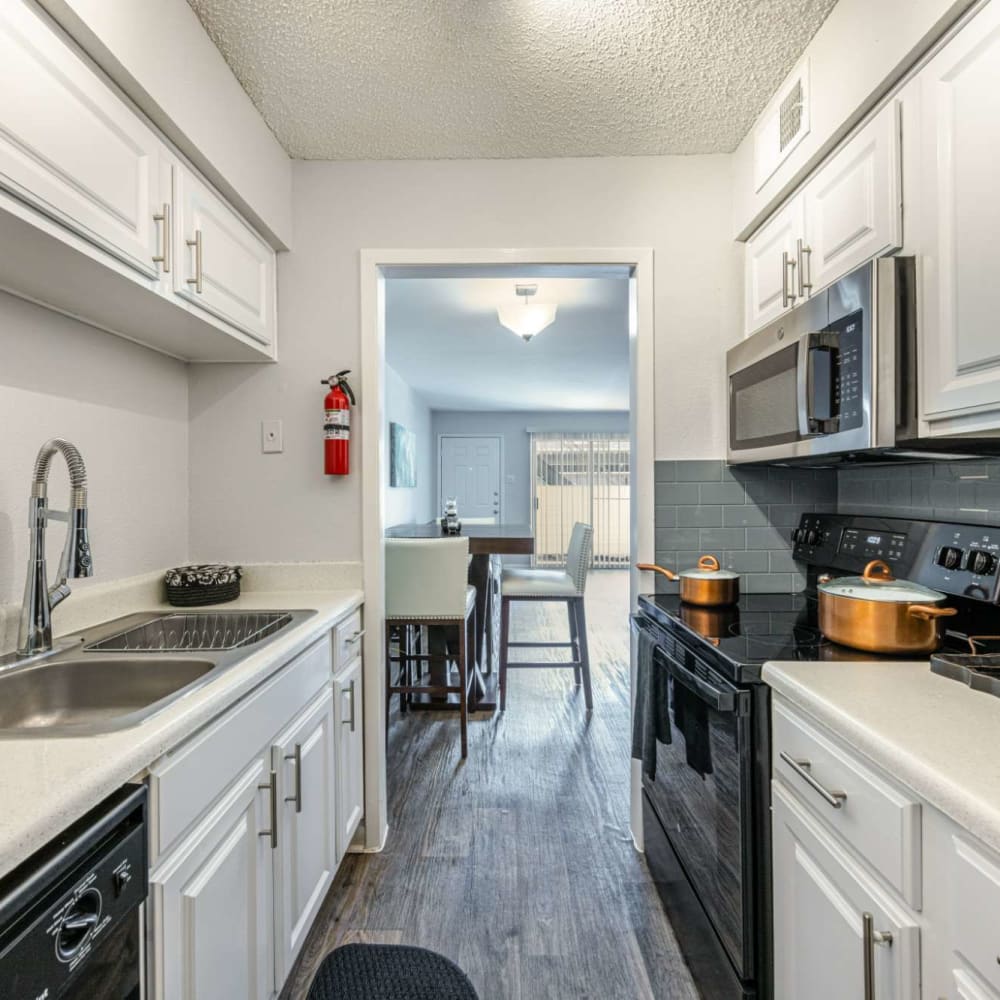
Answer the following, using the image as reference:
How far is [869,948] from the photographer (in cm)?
85

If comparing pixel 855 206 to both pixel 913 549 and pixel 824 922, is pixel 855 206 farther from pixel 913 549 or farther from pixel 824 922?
pixel 824 922

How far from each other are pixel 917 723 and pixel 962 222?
2.75ft

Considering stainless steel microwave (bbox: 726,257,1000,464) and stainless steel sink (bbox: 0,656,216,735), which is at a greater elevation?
stainless steel microwave (bbox: 726,257,1000,464)

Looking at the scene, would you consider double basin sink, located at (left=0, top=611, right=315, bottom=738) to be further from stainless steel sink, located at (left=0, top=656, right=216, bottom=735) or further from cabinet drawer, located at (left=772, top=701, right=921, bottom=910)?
cabinet drawer, located at (left=772, top=701, right=921, bottom=910)

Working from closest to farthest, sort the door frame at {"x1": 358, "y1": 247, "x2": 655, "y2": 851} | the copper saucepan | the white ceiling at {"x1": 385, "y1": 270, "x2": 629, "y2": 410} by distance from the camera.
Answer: the copper saucepan → the door frame at {"x1": 358, "y1": 247, "x2": 655, "y2": 851} → the white ceiling at {"x1": 385, "y1": 270, "x2": 629, "y2": 410}

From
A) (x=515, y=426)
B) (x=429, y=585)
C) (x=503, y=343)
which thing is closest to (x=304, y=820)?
(x=429, y=585)

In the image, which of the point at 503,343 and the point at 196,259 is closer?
the point at 196,259

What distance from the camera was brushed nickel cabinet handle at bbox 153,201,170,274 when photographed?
4.41ft

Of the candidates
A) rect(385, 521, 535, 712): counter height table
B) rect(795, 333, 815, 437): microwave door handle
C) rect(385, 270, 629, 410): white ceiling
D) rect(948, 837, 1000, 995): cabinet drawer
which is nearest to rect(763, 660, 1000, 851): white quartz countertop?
rect(948, 837, 1000, 995): cabinet drawer

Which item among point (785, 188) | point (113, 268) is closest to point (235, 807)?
point (113, 268)

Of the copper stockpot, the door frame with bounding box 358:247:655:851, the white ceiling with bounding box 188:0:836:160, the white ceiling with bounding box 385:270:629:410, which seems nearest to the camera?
the copper stockpot

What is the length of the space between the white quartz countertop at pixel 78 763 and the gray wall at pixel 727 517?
139cm

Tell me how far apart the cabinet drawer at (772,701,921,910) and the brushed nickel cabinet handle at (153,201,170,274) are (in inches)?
62.0

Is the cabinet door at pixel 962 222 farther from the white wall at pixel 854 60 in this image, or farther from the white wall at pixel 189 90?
the white wall at pixel 189 90
